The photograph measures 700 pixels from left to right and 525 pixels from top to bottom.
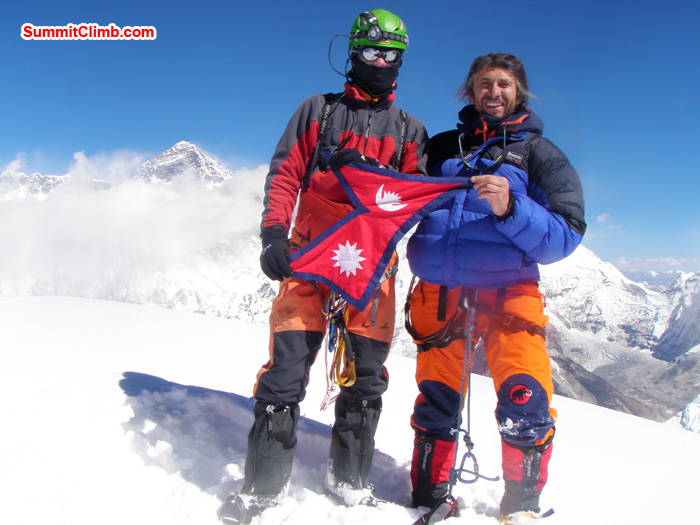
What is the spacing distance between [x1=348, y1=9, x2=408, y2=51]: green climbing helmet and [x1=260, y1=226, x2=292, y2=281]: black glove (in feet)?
5.28

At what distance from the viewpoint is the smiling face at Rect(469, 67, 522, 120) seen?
127 inches

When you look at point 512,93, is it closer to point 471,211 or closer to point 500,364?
point 471,211

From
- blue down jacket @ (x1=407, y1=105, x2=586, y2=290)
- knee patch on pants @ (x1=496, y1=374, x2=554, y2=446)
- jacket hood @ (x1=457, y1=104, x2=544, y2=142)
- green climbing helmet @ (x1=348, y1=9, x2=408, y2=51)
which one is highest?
green climbing helmet @ (x1=348, y1=9, x2=408, y2=51)

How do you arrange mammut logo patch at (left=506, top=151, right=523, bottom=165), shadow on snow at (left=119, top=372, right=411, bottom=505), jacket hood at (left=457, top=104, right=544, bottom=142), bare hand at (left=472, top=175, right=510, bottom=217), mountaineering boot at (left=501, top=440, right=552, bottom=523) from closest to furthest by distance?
bare hand at (left=472, top=175, right=510, bottom=217)
mountaineering boot at (left=501, top=440, right=552, bottom=523)
mammut logo patch at (left=506, top=151, right=523, bottom=165)
jacket hood at (left=457, top=104, right=544, bottom=142)
shadow on snow at (left=119, top=372, right=411, bottom=505)

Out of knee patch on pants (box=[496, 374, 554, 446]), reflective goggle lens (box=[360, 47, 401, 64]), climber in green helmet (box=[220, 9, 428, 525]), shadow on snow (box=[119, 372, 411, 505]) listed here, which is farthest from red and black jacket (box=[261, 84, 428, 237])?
shadow on snow (box=[119, 372, 411, 505])

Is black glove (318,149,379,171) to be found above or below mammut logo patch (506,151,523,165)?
below

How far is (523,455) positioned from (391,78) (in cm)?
289

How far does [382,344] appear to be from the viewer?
314cm

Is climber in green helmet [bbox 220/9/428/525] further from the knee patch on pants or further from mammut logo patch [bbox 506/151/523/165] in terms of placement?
the knee patch on pants

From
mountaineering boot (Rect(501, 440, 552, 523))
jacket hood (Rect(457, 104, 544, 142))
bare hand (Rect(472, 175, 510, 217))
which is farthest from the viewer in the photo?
jacket hood (Rect(457, 104, 544, 142))

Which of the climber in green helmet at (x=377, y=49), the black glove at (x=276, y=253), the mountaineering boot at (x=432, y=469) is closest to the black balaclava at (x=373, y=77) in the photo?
the climber in green helmet at (x=377, y=49)

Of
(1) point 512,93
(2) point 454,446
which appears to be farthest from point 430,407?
(1) point 512,93

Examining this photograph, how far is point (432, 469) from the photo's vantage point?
125 inches

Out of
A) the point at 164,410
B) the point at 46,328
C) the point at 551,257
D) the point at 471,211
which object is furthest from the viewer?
the point at 46,328
